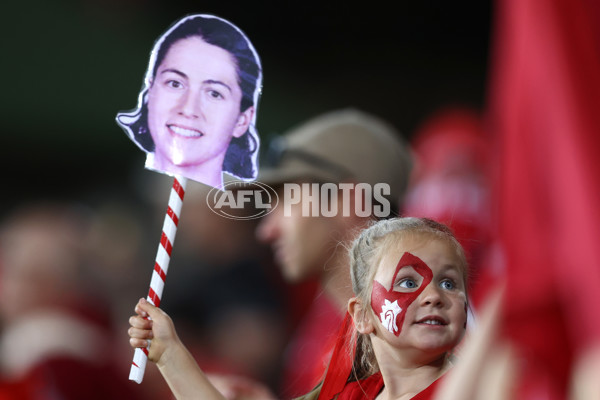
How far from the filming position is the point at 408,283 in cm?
102

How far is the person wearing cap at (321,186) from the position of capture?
137 cm

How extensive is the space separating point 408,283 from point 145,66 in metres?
4.10

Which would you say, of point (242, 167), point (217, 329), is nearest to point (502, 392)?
point (242, 167)

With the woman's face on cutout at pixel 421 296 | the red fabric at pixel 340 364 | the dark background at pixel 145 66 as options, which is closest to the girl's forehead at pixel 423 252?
the woman's face on cutout at pixel 421 296

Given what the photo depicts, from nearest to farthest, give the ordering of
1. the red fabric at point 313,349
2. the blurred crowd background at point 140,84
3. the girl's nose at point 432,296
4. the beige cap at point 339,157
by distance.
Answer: the girl's nose at point 432,296 → the red fabric at point 313,349 → the beige cap at point 339,157 → the blurred crowd background at point 140,84

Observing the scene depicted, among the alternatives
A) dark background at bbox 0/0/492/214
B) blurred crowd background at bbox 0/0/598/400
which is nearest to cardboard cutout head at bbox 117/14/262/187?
blurred crowd background at bbox 0/0/598/400

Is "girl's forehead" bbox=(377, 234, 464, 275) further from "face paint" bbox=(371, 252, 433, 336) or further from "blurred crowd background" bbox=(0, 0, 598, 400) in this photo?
"blurred crowd background" bbox=(0, 0, 598, 400)

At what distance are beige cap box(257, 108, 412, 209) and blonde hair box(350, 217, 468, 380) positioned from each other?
1.08ft

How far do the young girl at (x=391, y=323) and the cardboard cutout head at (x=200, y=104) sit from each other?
0.18 meters

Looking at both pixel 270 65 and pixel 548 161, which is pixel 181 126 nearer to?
pixel 548 161

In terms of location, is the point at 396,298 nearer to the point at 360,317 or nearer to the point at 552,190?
the point at 360,317

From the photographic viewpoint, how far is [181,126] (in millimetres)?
1147

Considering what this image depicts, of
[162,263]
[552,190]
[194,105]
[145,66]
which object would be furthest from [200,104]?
[145,66]

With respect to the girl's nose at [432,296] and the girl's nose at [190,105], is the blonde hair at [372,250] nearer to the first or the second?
the girl's nose at [432,296]
